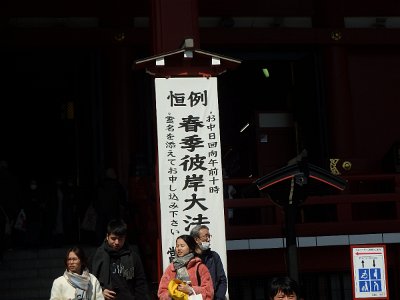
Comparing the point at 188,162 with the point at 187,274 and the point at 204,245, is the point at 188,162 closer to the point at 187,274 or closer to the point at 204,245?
the point at 204,245

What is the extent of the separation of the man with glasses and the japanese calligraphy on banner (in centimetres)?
116

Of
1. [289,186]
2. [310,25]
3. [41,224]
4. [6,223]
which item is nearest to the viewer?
[289,186]

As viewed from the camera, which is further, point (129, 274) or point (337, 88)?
point (337, 88)

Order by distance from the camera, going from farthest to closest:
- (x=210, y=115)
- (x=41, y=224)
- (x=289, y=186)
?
(x=41, y=224), (x=210, y=115), (x=289, y=186)

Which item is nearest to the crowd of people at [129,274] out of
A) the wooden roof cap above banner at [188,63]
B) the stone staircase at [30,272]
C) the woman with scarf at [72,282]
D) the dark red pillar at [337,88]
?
the woman with scarf at [72,282]

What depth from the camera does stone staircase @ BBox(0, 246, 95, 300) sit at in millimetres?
11898

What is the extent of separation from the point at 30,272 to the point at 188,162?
327cm

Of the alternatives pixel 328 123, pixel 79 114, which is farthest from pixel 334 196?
pixel 79 114

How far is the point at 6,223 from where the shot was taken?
504 inches

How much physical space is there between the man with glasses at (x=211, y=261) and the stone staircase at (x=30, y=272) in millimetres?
3554

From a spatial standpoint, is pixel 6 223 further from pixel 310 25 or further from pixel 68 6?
pixel 310 25

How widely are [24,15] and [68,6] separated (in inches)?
29.5

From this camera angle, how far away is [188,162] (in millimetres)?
10398

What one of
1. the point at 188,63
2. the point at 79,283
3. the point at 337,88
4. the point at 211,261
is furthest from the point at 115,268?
the point at 337,88
